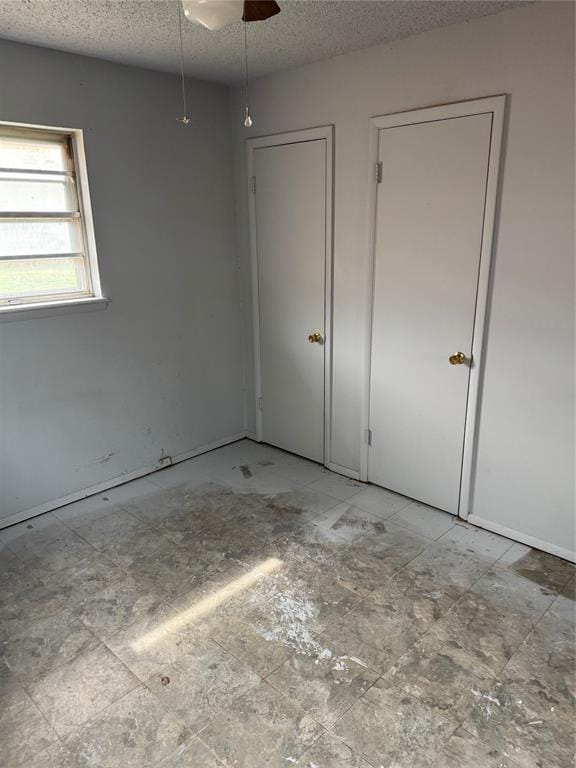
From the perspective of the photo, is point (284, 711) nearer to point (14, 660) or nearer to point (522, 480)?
point (14, 660)

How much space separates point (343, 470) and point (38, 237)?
7.61 feet

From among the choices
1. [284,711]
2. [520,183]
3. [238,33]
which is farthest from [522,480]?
[238,33]

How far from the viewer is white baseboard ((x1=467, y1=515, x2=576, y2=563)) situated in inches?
101

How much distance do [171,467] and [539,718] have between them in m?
2.56

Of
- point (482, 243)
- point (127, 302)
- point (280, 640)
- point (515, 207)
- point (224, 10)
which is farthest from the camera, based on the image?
point (127, 302)

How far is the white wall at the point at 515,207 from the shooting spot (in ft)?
7.30

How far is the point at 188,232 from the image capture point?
3.43 metres

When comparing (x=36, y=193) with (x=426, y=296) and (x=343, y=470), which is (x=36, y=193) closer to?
(x=426, y=296)

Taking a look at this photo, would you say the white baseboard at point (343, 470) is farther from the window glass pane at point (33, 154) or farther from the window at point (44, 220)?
the window glass pane at point (33, 154)

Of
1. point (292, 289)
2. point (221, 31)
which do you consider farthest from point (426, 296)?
point (221, 31)

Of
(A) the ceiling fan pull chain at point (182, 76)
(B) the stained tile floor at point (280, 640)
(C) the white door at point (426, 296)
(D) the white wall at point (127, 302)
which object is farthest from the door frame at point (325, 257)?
(B) the stained tile floor at point (280, 640)

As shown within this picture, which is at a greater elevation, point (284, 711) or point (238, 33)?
point (238, 33)

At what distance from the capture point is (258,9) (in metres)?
1.42

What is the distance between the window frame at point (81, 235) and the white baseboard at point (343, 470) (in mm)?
1789
